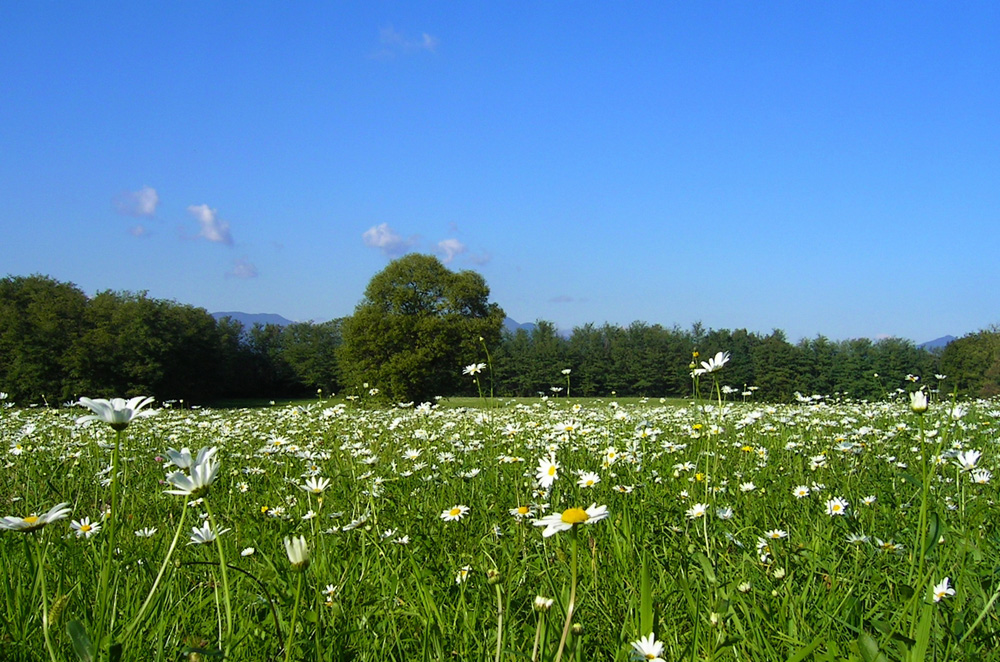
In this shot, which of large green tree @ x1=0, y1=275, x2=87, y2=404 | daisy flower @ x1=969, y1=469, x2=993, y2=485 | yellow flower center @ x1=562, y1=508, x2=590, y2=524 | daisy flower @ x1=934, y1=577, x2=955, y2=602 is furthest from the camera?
large green tree @ x1=0, y1=275, x2=87, y2=404

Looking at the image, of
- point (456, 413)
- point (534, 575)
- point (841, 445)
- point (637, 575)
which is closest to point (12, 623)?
point (534, 575)

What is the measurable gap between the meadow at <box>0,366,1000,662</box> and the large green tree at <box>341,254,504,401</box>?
2872 cm

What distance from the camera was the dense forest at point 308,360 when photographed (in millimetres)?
36031

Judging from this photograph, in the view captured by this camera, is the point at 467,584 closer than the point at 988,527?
Yes

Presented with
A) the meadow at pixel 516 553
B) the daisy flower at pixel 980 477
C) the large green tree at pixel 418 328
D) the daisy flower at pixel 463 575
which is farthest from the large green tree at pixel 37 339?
the daisy flower at pixel 980 477

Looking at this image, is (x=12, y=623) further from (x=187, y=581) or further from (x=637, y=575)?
(x=637, y=575)

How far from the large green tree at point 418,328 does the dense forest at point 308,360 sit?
5.7 inches

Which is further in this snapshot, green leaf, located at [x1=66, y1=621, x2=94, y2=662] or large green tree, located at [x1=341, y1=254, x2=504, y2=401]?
large green tree, located at [x1=341, y1=254, x2=504, y2=401]

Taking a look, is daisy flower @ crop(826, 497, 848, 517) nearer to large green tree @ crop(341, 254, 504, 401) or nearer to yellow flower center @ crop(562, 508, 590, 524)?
yellow flower center @ crop(562, 508, 590, 524)

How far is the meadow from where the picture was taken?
1.67 meters

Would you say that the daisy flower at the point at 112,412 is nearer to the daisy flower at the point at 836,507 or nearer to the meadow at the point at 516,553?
the meadow at the point at 516,553

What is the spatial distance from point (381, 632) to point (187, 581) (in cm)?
99

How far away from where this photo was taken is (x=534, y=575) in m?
2.44

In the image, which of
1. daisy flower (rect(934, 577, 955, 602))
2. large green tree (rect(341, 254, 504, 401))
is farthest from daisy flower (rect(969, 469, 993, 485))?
large green tree (rect(341, 254, 504, 401))
